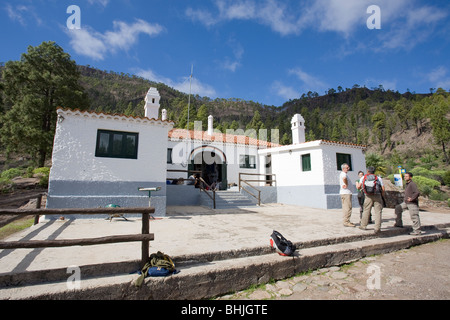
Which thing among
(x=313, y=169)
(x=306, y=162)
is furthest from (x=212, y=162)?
(x=313, y=169)

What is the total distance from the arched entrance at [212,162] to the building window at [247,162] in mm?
1371

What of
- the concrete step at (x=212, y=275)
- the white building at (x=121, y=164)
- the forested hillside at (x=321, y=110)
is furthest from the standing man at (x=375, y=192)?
the forested hillside at (x=321, y=110)

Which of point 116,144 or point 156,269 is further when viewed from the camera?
point 116,144

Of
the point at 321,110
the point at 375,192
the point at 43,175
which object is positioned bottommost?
the point at 375,192

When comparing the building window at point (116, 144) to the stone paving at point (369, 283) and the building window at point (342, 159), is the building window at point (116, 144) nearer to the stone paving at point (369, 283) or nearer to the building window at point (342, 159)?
the stone paving at point (369, 283)

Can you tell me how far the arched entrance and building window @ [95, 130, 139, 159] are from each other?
655 centimetres

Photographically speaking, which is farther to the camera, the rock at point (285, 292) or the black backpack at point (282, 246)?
the black backpack at point (282, 246)

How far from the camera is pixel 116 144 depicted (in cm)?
844

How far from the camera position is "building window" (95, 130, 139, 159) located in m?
8.25

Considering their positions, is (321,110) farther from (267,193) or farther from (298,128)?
(267,193)

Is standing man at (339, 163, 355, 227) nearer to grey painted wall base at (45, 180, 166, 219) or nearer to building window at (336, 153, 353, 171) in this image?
Answer: grey painted wall base at (45, 180, 166, 219)

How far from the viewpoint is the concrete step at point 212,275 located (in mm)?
2664

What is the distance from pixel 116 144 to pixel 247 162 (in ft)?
34.2

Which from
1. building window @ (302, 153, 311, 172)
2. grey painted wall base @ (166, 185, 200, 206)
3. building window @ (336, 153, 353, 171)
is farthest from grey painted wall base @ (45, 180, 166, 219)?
building window @ (336, 153, 353, 171)
